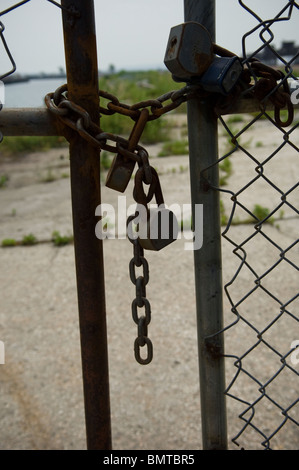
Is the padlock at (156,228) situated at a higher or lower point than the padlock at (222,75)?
lower

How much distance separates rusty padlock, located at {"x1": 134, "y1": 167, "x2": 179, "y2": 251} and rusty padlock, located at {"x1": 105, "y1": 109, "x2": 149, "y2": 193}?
4cm

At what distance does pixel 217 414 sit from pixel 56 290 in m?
1.85

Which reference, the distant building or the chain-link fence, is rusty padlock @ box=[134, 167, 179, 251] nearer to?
the chain-link fence

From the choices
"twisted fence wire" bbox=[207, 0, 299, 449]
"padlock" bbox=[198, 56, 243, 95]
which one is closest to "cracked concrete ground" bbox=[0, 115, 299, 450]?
"twisted fence wire" bbox=[207, 0, 299, 449]

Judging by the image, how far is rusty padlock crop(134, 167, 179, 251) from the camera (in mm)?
892

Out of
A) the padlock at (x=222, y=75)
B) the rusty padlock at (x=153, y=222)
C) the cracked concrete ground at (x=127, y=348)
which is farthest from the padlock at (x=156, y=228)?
the cracked concrete ground at (x=127, y=348)

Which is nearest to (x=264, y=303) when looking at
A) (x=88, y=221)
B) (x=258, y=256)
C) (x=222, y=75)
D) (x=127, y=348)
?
(x=258, y=256)

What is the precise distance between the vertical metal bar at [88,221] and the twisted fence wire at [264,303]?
0.26 m

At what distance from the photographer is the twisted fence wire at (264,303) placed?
41.9 inches

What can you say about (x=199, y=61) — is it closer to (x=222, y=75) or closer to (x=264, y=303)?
(x=222, y=75)

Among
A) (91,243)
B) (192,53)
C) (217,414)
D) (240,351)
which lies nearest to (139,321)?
Answer: (91,243)

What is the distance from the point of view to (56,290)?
282 centimetres

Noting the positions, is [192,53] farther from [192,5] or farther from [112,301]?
[112,301]

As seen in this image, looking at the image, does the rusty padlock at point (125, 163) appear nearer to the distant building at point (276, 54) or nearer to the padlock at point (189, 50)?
the padlock at point (189, 50)
